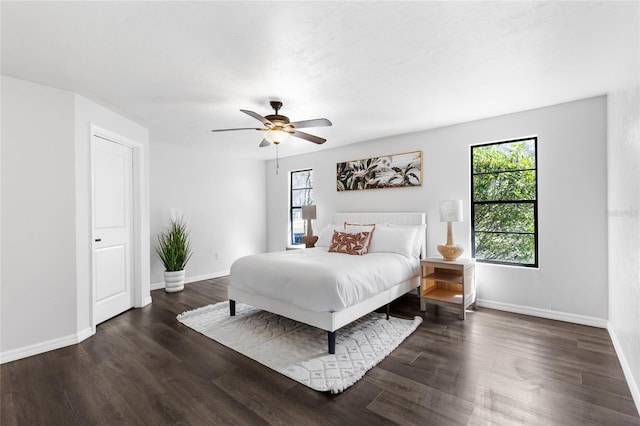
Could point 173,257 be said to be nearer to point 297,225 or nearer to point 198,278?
point 198,278

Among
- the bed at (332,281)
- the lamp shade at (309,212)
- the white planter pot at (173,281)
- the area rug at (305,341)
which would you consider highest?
the lamp shade at (309,212)

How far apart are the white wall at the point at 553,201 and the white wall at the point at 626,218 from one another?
278 millimetres

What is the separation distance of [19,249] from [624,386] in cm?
495

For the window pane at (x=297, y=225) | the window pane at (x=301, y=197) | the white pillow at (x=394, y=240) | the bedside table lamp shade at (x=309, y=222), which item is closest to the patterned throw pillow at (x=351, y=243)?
the white pillow at (x=394, y=240)

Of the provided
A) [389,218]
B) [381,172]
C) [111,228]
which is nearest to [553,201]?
[389,218]

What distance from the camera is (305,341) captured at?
2.95 meters

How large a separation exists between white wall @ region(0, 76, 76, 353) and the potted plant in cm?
181

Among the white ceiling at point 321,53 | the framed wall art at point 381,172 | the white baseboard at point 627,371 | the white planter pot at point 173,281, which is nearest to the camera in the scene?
the white ceiling at point 321,53

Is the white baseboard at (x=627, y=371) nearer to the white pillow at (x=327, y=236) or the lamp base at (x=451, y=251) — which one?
the lamp base at (x=451, y=251)

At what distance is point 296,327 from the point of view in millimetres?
3301

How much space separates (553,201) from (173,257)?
5268 millimetres

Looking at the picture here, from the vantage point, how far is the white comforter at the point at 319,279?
2.73m

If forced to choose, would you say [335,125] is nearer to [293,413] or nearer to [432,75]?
[432,75]

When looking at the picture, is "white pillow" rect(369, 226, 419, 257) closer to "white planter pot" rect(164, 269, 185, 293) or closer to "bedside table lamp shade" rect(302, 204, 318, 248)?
"bedside table lamp shade" rect(302, 204, 318, 248)
